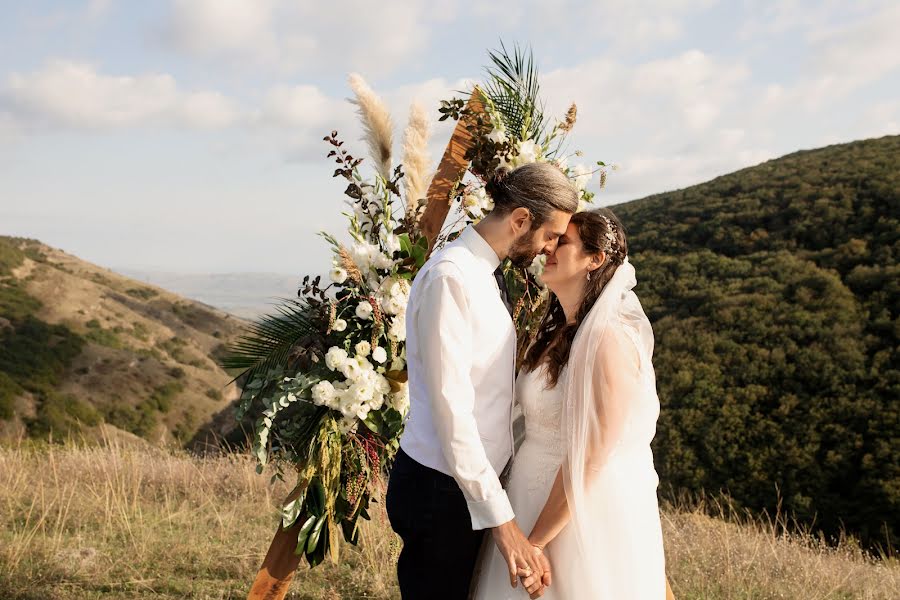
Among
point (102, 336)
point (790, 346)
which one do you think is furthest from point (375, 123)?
point (102, 336)

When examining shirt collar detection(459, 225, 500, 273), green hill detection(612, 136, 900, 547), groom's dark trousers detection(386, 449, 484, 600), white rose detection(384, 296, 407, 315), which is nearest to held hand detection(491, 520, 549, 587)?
groom's dark trousers detection(386, 449, 484, 600)

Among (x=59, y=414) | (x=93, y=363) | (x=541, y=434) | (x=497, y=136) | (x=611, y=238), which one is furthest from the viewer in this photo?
(x=93, y=363)

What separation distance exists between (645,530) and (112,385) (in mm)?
17590

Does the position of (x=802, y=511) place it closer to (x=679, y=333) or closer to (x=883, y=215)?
(x=679, y=333)

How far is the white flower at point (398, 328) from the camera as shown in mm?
3559

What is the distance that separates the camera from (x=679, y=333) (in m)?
15.1

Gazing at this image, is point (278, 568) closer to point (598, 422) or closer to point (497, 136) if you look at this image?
point (598, 422)

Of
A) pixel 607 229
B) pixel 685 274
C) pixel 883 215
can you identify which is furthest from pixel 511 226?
pixel 883 215

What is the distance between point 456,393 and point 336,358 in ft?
3.43

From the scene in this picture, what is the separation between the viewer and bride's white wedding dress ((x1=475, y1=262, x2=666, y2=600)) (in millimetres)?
2787

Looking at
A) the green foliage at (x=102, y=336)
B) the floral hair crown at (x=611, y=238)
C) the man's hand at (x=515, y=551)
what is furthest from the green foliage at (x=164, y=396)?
the man's hand at (x=515, y=551)

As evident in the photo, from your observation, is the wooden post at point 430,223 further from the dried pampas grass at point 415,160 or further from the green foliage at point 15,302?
the green foliage at point 15,302

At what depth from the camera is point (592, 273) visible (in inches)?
126

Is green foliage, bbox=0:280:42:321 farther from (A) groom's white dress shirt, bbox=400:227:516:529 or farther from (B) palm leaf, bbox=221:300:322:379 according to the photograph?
(A) groom's white dress shirt, bbox=400:227:516:529
